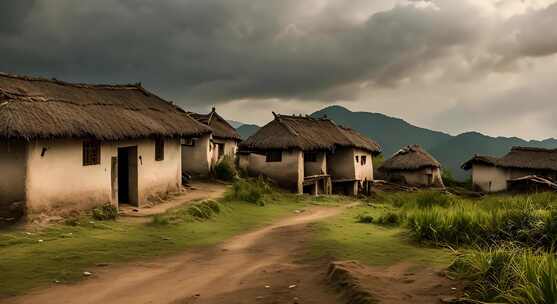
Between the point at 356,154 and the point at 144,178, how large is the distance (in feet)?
62.3

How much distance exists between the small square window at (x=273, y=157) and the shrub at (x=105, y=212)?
46.6 feet

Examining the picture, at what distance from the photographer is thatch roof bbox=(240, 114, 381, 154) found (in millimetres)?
29031

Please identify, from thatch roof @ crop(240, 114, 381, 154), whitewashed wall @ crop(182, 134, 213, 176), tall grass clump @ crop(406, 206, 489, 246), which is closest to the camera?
tall grass clump @ crop(406, 206, 489, 246)

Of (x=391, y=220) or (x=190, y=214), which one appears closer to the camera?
(x=391, y=220)

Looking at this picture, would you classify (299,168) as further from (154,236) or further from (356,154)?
(154,236)

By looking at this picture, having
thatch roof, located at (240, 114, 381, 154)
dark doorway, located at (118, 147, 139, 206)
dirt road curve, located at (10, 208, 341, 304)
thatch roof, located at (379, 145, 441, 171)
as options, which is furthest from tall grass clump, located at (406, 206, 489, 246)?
thatch roof, located at (379, 145, 441, 171)

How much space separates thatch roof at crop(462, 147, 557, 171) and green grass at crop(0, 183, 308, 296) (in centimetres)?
2489

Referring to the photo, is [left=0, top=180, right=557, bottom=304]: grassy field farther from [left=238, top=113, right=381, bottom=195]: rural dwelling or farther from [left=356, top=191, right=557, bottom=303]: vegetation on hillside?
[left=238, top=113, right=381, bottom=195]: rural dwelling

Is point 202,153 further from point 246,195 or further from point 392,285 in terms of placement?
point 392,285

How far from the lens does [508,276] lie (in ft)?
21.7

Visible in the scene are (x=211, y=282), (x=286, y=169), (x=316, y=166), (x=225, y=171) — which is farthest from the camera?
(x=316, y=166)

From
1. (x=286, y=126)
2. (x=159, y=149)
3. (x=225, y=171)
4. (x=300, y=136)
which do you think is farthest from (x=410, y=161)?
(x=159, y=149)

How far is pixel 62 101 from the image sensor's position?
55.0ft

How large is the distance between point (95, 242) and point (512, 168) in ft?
107
